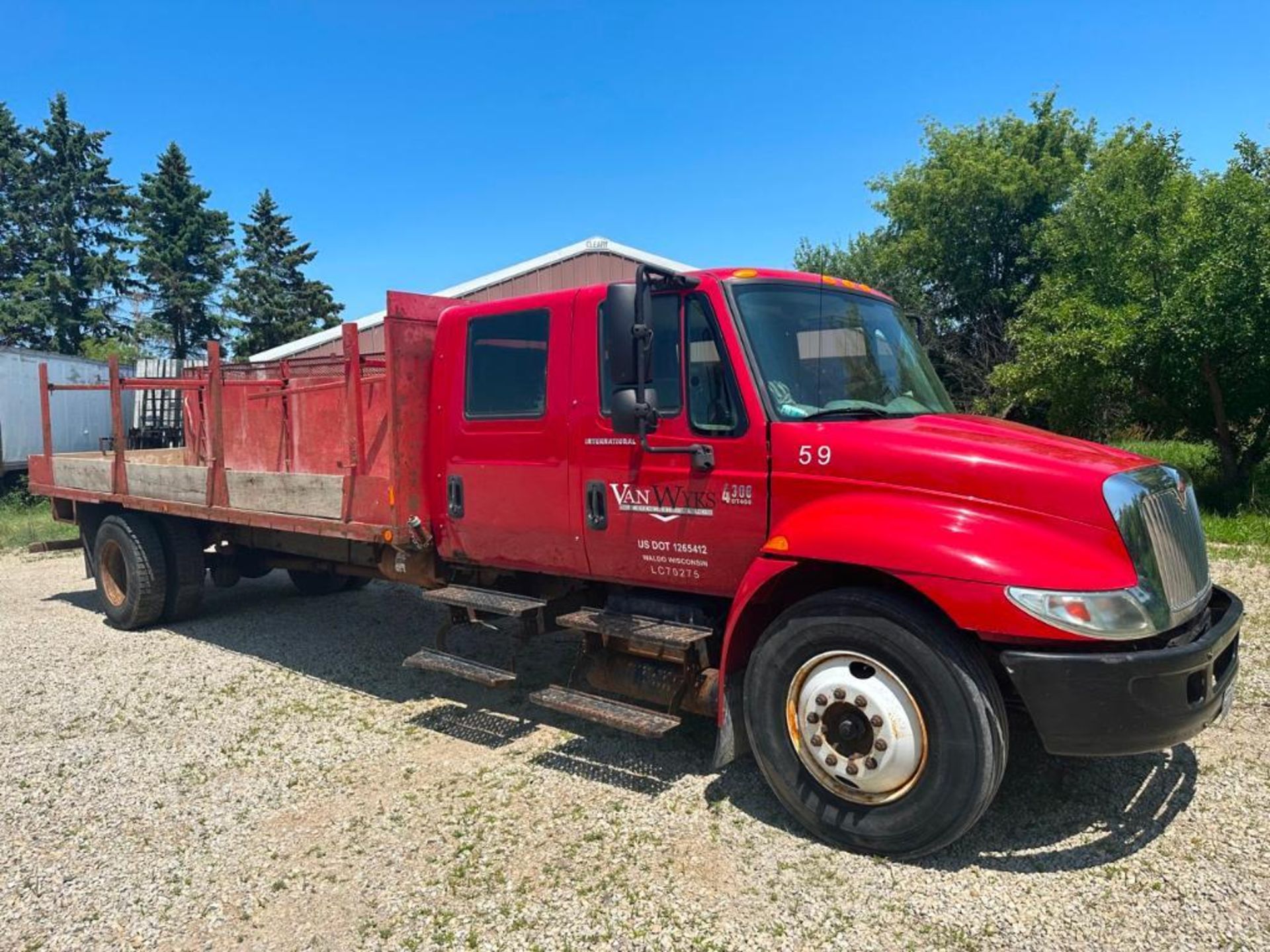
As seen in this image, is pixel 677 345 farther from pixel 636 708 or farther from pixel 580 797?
pixel 580 797

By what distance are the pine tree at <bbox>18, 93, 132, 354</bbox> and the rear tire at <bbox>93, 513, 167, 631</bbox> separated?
33590mm

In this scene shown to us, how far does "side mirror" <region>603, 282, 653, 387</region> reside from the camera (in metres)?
3.61

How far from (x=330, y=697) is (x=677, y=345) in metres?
3.46

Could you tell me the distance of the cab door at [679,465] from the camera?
3752 mm

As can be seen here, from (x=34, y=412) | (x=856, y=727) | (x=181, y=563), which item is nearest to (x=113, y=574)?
(x=181, y=563)

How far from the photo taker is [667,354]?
3.97 m

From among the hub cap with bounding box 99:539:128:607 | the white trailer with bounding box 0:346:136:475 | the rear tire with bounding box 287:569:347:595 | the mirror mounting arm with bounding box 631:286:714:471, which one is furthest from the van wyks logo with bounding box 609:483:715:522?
the white trailer with bounding box 0:346:136:475

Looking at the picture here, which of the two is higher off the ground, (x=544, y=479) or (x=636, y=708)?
(x=544, y=479)

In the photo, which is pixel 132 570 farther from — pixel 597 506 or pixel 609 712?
pixel 609 712

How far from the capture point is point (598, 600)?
4.82 m

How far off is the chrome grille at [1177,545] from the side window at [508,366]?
112 inches

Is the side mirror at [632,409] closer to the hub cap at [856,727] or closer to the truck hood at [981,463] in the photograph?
the truck hood at [981,463]

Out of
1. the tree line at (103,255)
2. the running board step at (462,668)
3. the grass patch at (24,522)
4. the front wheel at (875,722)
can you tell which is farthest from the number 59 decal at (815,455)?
the tree line at (103,255)

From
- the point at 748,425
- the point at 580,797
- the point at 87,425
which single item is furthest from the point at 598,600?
the point at 87,425
